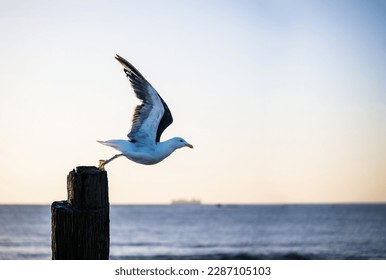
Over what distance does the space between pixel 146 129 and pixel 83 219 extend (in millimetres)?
2074

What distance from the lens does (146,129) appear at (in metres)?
4.84

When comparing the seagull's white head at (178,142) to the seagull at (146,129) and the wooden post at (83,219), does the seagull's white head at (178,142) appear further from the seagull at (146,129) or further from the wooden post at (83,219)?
the wooden post at (83,219)

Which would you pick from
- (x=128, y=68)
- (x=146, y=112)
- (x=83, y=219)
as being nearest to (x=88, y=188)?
(x=83, y=219)

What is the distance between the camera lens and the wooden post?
2.82 m

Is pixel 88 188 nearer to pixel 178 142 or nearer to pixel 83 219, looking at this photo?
pixel 83 219

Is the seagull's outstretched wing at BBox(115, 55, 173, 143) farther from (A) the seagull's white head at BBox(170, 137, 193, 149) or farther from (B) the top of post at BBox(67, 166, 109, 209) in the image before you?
(B) the top of post at BBox(67, 166, 109, 209)

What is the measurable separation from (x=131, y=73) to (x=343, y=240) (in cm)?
2655

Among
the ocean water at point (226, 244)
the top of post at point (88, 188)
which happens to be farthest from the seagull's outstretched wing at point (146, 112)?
the ocean water at point (226, 244)

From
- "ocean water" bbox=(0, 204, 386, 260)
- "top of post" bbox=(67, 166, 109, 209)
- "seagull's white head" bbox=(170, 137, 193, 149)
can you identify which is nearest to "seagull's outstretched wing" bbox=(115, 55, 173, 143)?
"seagull's white head" bbox=(170, 137, 193, 149)

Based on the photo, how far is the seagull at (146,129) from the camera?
4398 millimetres

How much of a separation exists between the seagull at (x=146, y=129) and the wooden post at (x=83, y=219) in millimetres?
1288

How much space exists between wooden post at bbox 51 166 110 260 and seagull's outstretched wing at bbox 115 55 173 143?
1880 mm

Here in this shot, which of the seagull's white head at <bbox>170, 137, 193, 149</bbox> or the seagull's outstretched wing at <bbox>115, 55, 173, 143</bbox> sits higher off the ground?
the seagull's outstretched wing at <bbox>115, 55, 173, 143</bbox>
